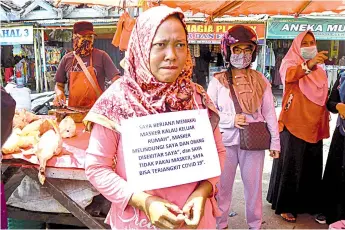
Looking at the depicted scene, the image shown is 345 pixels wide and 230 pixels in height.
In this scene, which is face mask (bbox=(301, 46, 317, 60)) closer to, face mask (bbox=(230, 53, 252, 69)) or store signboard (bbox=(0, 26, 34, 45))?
face mask (bbox=(230, 53, 252, 69))

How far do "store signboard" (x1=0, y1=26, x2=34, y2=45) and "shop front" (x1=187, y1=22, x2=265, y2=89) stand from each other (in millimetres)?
5455

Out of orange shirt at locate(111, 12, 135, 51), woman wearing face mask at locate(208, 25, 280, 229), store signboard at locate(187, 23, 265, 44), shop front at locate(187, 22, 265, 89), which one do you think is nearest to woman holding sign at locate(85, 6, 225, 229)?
woman wearing face mask at locate(208, 25, 280, 229)

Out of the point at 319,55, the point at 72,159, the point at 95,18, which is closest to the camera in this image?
the point at 72,159

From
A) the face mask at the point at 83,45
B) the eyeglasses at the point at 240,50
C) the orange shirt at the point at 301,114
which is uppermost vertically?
the face mask at the point at 83,45

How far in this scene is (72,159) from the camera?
2.27 meters

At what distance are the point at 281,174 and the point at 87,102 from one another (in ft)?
6.84

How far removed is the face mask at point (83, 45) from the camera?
141 inches

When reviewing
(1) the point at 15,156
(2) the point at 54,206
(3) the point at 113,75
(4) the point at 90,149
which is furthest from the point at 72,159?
(3) the point at 113,75

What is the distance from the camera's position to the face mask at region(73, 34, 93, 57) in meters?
3.58

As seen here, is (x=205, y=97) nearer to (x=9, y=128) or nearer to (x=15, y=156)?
(x=9, y=128)

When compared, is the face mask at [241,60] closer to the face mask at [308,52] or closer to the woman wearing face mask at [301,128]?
the woman wearing face mask at [301,128]

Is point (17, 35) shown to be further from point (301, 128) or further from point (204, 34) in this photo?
point (301, 128)

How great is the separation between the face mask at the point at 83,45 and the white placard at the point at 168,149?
245 cm

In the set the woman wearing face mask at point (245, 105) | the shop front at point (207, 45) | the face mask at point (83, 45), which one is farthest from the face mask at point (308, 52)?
the shop front at point (207, 45)
